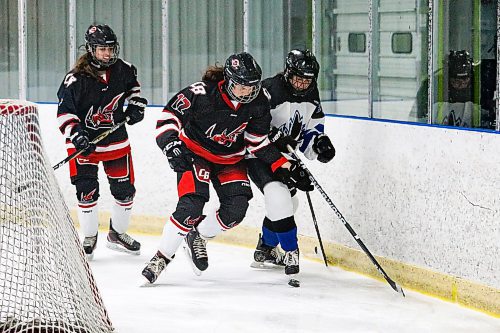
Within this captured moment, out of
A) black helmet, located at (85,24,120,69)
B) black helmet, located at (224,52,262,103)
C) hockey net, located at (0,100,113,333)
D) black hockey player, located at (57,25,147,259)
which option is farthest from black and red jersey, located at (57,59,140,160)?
hockey net, located at (0,100,113,333)

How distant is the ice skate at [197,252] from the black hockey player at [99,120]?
64 cm

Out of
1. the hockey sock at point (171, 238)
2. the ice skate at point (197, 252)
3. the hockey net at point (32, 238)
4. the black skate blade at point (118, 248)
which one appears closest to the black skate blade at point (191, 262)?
the ice skate at point (197, 252)

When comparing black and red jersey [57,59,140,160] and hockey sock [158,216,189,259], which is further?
black and red jersey [57,59,140,160]

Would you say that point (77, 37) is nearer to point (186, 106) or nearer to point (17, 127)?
point (186, 106)

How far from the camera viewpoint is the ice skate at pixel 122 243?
5.44m

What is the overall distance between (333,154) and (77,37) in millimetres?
2817

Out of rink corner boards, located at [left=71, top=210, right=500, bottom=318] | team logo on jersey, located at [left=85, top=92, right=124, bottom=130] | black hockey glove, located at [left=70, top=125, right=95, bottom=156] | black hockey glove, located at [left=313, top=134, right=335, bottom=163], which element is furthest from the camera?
team logo on jersey, located at [left=85, top=92, right=124, bottom=130]

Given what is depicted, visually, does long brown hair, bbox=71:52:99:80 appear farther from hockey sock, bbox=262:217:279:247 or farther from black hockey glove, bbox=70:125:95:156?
hockey sock, bbox=262:217:279:247

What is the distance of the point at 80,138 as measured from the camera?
4.87 meters

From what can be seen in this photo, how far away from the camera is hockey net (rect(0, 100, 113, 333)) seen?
10.6ft

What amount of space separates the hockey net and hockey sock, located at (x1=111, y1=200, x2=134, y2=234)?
6.60 ft

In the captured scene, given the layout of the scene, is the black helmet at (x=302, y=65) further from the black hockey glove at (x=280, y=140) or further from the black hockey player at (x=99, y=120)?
the black hockey player at (x=99, y=120)

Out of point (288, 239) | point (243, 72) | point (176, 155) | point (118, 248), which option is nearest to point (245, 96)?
point (243, 72)

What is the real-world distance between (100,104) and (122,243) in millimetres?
760
